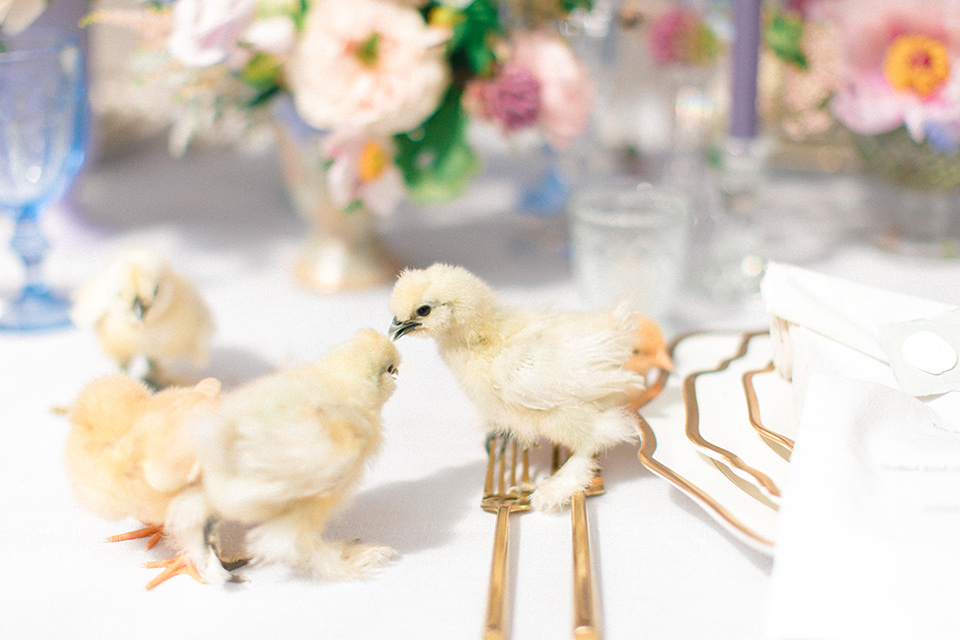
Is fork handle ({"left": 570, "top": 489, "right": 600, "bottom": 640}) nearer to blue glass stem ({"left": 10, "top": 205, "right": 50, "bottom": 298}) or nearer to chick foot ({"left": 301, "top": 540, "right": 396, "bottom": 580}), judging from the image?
chick foot ({"left": 301, "top": 540, "right": 396, "bottom": 580})

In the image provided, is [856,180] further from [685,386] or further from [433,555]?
[433,555]

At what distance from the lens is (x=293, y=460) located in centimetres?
44

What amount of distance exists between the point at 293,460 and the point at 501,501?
174mm

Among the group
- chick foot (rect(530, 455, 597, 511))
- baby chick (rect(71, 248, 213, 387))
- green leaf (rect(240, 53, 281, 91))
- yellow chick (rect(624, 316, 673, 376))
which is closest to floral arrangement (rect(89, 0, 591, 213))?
green leaf (rect(240, 53, 281, 91))

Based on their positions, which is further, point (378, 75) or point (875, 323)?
point (378, 75)

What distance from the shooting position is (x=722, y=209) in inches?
37.4

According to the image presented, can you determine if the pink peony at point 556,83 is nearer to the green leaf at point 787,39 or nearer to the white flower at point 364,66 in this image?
the white flower at point 364,66

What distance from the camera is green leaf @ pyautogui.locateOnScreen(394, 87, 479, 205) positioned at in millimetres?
901

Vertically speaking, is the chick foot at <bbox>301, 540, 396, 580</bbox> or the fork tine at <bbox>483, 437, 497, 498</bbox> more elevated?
the fork tine at <bbox>483, 437, 497, 498</bbox>

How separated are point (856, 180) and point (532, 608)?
1.09 m

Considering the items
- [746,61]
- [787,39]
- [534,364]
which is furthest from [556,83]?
[534,364]

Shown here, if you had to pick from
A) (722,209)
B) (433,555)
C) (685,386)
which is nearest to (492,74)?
(722,209)

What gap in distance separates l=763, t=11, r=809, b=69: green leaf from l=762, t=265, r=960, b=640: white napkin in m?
0.56

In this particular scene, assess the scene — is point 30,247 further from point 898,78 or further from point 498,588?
point 898,78
